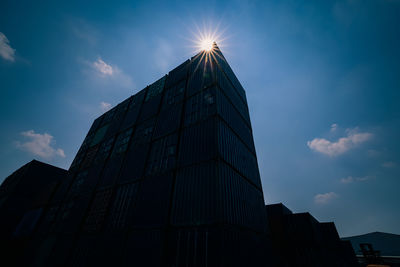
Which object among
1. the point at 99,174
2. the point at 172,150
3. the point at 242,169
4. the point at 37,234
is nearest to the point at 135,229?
the point at 172,150

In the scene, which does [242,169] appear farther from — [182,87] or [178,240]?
[182,87]

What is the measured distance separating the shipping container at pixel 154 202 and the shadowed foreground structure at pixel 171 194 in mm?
58

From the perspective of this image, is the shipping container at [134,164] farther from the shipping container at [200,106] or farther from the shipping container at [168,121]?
the shipping container at [200,106]

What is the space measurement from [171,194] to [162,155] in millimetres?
3147

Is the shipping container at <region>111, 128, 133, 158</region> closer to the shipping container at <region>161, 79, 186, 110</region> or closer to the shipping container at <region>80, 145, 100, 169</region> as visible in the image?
the shipping container at <region>80, 145, 100, 169</region>

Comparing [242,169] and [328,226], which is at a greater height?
[242,169]

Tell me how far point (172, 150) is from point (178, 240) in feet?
17.3

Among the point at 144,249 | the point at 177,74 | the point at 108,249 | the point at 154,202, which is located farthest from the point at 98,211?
the point at 177,74

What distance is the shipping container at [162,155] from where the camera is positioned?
34.4ft

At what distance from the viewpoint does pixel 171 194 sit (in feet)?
29.4

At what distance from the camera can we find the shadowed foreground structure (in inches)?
288

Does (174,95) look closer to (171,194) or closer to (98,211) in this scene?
(171,194)

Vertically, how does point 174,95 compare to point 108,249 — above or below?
above

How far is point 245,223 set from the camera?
8.62 m
